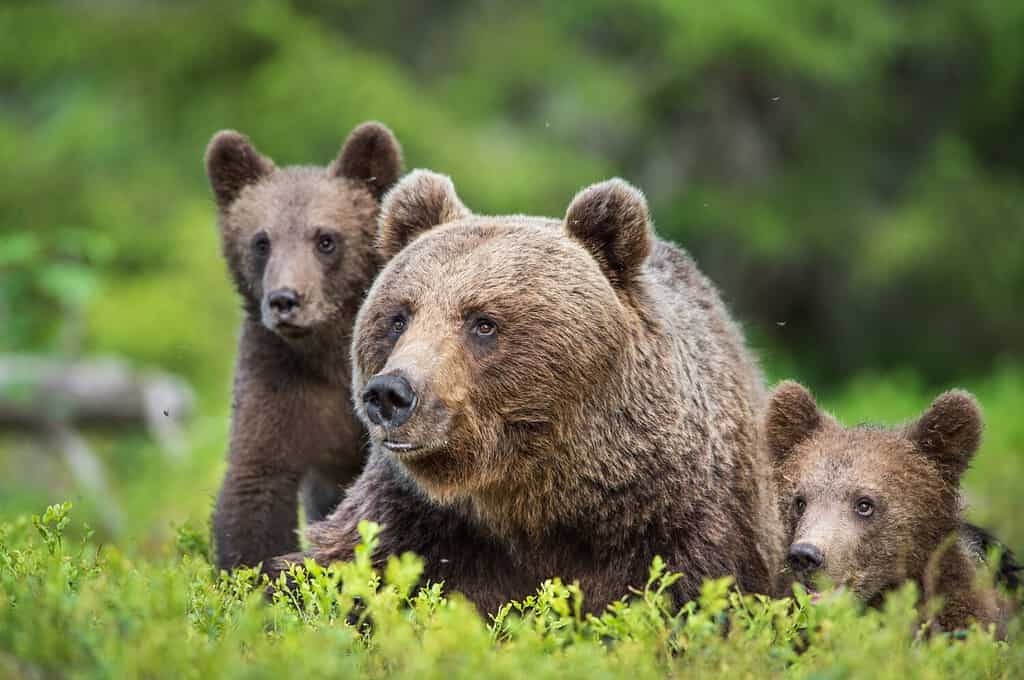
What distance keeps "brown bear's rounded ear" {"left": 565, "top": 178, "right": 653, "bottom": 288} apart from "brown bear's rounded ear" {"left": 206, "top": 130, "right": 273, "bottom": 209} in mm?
2500

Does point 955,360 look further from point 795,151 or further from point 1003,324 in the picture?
point 795,151

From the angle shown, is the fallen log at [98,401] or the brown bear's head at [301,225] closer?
the brown bear's head at [301,225]

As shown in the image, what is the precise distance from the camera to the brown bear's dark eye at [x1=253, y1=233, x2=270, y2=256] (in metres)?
6.89

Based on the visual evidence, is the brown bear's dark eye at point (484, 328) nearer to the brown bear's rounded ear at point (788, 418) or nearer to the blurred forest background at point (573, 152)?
the brown bear's rounded ear at point (788, 418)

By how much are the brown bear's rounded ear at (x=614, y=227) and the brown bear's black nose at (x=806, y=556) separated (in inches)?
46.4

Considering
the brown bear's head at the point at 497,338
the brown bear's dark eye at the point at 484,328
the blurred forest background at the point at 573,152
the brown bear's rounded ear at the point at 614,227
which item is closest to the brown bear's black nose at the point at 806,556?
the brown bear's head at the point at 497,338

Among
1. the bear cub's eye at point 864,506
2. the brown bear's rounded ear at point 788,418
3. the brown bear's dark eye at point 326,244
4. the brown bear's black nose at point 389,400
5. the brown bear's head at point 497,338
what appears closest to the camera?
the brown bear's black nose at point 389,400

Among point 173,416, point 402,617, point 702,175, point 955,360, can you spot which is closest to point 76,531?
point 173,416

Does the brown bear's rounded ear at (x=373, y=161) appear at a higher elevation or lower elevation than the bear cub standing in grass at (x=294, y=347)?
higher

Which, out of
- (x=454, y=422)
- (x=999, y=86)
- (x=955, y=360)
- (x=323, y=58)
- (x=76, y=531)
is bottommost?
(x=76, y=531)

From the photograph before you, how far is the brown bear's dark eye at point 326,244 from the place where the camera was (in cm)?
682

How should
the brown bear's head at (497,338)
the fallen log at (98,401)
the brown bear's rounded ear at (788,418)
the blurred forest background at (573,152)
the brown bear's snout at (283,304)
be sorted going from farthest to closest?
1. the blurred forest background at (573,152)
2. the fallen log at (98,401)
3. the brown bear's snout at (283,304)
4. the brown bear's rounded ear at (788,418)
5. the brown bear's head at (497,338)

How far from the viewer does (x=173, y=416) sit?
1517 centimetres

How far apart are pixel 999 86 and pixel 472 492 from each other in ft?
54.1
